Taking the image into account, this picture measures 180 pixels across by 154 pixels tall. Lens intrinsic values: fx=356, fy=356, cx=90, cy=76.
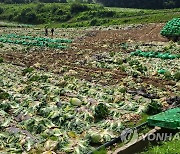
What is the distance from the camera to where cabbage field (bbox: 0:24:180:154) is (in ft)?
34.5

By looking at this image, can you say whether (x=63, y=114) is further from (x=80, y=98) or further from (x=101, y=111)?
(x=80, y=98)

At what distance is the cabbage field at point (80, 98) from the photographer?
10.5 m

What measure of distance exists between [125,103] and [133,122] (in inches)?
70.2

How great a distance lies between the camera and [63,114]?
478 inches

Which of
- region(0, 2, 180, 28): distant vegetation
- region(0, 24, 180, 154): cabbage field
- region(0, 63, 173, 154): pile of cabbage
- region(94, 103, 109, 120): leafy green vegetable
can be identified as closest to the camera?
region(0, 63, 173, 154): pile of cabbage

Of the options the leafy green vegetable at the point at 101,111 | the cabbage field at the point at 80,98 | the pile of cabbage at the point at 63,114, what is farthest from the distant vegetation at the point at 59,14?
the leafy green vegetable at the point at 101,111

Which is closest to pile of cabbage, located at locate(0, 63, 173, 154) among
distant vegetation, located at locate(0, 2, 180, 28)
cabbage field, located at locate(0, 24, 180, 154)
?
cabbage field, located at locate(0, 24, 180, 154)

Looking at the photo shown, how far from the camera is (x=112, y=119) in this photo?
12.2 meters

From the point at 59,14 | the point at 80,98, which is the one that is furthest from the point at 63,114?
the point at 59,14

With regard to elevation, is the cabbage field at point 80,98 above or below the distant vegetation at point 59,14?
below

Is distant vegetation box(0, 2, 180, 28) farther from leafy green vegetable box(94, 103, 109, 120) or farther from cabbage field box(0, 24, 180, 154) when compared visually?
leafy green vegetable box(94, 103, 109, 120)

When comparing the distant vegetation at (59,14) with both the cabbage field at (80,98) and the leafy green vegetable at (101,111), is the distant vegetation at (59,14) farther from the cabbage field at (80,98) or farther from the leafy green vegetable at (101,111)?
the leafy green vegetable at (101,111)

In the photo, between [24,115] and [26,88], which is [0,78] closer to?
[26,88]

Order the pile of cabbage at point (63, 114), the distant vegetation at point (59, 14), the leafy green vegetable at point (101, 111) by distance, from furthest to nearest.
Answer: the distant vegetation at point (59, 14)
the leafy green vegetable at point (101, 111)
the pile of cabbage at point (63, 114)
